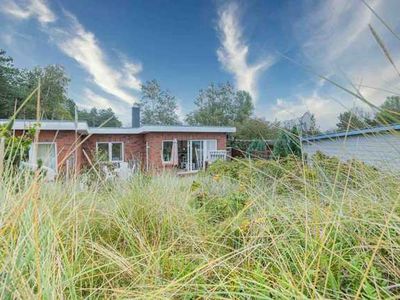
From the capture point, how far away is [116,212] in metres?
1.98

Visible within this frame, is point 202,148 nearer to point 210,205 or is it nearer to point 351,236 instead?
point 210,205

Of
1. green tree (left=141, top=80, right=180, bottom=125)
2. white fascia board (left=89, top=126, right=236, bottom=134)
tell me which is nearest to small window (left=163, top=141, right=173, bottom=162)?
white fascia board (left=89, top=126, right=236, bottom=134)

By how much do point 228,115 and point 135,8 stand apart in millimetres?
30498

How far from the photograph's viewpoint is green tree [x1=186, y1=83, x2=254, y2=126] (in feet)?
126

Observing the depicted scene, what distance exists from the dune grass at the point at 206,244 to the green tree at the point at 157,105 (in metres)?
35.8

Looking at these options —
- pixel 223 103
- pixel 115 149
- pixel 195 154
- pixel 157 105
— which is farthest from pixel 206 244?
pixel 223 103

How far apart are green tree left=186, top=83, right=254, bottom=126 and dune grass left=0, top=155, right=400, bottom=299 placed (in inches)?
1418

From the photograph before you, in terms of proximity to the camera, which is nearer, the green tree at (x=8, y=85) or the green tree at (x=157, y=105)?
the green tree at (x=8, y=85)

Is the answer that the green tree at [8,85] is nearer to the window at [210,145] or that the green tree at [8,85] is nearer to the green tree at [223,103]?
the window at [210,145]

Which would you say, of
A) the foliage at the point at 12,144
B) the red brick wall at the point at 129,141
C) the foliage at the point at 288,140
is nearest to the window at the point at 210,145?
the red brick wall at the point at 129,141

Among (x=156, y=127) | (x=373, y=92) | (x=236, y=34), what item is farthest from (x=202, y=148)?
(x=373, y=92)

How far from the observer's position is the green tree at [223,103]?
1510 inches

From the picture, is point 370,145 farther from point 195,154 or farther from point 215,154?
point 195,154

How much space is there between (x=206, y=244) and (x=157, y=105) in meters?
37.6
